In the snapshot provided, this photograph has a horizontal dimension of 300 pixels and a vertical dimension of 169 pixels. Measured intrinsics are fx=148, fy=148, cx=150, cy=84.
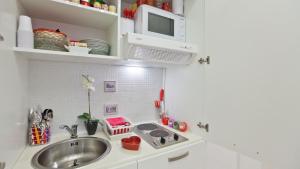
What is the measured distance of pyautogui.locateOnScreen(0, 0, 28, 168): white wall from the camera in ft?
2.17

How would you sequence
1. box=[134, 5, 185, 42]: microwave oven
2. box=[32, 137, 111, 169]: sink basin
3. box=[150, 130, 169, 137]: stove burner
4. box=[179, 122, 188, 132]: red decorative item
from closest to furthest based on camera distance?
box=[32, 137, 111, 169]: sink basin
box=[134, 5, 185, 42]: microwave oven
box=[150, 130, 169, 137]: stove burner
box=[179, 122, 188, 132]: red decorative item

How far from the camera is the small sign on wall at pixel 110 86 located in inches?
A: 57.4

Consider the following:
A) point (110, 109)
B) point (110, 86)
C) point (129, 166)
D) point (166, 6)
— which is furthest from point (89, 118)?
point (166, 6)

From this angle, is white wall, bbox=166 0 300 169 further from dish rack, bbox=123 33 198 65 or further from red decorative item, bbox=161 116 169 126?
red decorative item, bbox=161 116 169 126

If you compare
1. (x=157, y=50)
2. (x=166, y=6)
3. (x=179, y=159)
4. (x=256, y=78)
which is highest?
(x=166, y=6)

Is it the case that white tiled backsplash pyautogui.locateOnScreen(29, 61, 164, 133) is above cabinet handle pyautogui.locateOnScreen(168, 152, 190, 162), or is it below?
above

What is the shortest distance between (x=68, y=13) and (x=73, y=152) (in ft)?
3.47

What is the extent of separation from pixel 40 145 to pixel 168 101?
1.23 meters

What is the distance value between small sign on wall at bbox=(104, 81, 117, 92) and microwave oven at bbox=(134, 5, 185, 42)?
A: 57 centimetres

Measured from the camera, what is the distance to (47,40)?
94cm

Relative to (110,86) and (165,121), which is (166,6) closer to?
(110,86)

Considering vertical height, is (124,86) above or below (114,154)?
above

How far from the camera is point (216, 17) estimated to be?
Result: 118 centimetres

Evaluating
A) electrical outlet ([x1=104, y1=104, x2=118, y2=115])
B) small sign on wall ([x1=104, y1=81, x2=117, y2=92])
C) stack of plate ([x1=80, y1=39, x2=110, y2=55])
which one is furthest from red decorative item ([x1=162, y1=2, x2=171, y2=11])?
electrical outlet ([x1=104, y1=104, x2=118, y2=115])
